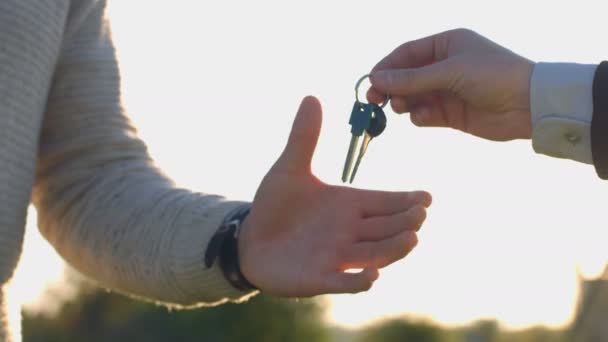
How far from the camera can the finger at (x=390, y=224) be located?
2432 millimetres

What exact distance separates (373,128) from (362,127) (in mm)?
26

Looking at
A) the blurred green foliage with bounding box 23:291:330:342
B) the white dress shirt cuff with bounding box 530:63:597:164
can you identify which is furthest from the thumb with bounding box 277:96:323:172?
the blurred green foliage with bounding box 23:291:330:342

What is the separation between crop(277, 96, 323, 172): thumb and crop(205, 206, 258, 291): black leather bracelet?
0.28 m

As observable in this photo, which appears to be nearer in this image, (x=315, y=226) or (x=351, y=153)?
(x=315, y=226)

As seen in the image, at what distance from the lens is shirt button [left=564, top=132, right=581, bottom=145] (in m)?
2.82

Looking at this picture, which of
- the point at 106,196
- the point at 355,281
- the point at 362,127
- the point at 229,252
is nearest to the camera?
the point at 355,281

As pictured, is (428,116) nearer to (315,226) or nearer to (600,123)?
(600,123)

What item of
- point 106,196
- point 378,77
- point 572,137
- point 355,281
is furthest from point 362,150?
point 106,196

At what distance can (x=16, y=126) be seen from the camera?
278 cm

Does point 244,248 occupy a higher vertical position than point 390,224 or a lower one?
lower

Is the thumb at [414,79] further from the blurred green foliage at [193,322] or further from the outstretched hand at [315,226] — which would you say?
the blurred green foliage at [193,322]

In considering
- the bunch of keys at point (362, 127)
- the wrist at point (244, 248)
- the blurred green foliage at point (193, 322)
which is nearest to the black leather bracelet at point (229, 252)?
the wrist at point (244, 248)

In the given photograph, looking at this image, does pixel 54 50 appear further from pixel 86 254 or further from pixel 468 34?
pixel 468 34

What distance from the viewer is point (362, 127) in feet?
Result: 8.69
